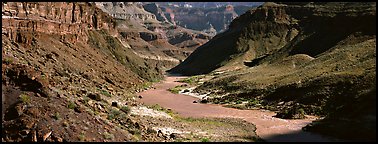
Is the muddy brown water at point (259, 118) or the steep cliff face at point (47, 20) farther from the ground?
the steep cliff face at point (47, 20)

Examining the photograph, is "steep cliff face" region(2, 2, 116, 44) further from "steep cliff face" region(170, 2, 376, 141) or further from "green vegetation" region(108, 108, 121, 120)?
"green vegetation" region(108, 108, 121, 120)

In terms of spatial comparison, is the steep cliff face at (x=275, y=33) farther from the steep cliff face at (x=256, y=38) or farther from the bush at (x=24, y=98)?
the bush at (x=24, y=98)

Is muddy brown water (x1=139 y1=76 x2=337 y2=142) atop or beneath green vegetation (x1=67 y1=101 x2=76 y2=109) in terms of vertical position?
beneath

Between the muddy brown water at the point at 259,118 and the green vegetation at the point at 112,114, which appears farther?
the muddy brown water at the point at 259,118

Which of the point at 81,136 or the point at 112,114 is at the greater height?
the point at 81,136

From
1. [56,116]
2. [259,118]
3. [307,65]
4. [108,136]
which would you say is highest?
[56,116]

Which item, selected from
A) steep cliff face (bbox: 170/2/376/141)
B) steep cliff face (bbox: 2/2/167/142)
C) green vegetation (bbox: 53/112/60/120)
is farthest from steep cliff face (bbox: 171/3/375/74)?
green vegetation (bbox: 53/112/60/120)

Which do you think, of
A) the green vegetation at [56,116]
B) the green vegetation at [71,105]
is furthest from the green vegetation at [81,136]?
the green vegetation at [71,105]

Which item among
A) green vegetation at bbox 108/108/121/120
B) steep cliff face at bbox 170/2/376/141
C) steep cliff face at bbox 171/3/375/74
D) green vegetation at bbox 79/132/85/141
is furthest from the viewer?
steep cliff face at bbox 171/3/375/74

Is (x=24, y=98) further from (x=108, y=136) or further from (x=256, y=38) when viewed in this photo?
(x=256, y=38)

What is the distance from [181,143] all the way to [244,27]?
118565mm

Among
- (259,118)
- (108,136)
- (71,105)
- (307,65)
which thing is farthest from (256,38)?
(108,136)

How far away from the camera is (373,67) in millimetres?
46812

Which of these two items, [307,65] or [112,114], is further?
[307,65]
